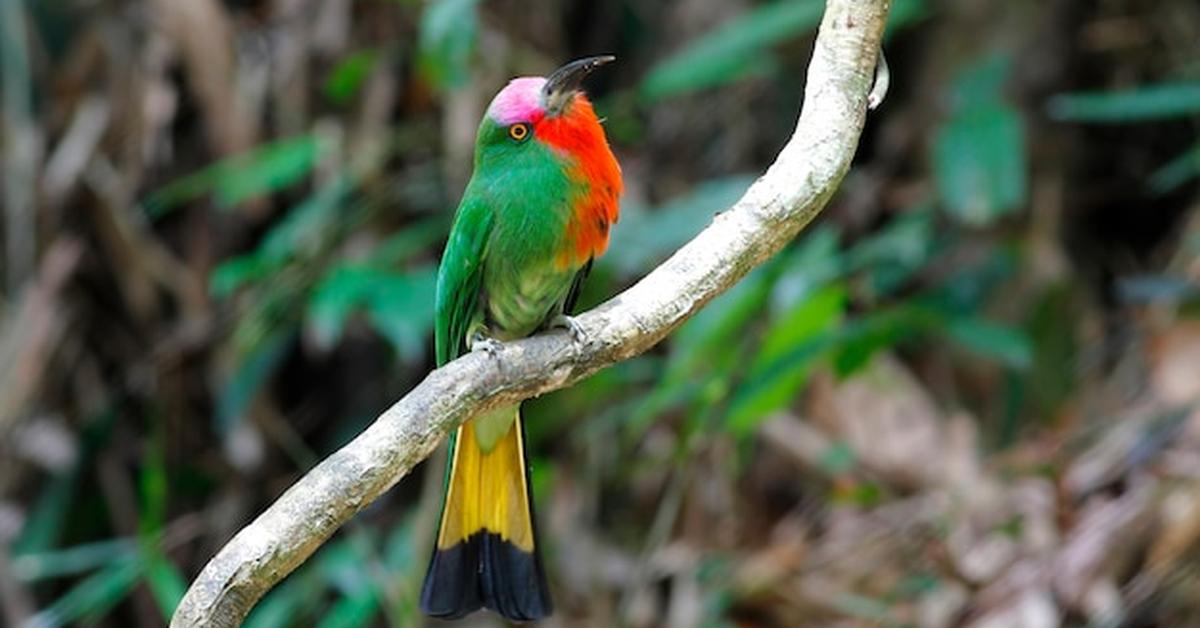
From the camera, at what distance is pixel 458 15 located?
3789 mm

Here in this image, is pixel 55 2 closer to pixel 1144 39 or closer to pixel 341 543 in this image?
pixel 341 543

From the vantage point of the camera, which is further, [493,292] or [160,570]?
[160,570]

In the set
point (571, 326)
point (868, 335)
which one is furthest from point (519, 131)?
point (868, 335)

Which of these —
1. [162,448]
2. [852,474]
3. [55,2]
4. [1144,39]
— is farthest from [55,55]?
[1144,39]

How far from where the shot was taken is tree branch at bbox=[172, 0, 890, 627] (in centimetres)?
197

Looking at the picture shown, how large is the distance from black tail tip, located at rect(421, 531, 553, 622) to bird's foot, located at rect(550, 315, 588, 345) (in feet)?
1.31

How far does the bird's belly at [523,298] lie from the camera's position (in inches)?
103

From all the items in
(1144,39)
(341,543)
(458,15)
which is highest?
(458,15)

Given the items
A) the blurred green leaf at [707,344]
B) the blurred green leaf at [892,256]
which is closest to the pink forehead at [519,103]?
the blurred green leaf at [707,344]

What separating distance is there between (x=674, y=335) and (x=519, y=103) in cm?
137

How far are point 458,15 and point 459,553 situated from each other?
1.49m

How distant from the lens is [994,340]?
12.1ft

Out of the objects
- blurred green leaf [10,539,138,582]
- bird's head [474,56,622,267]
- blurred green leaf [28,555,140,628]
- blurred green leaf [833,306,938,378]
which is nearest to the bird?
bird's head [474,56,622,267]

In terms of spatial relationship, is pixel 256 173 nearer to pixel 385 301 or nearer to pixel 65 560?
pixel 385 301
